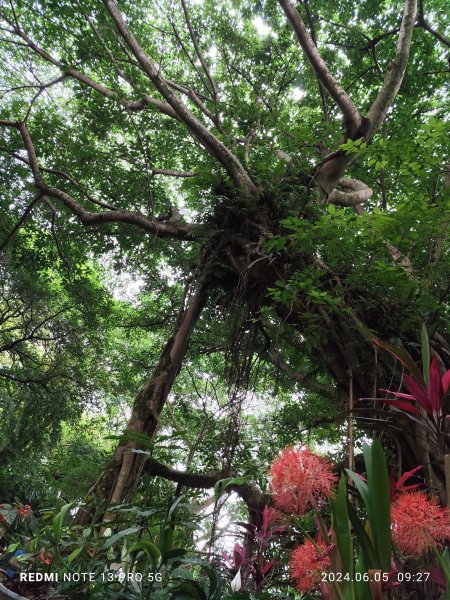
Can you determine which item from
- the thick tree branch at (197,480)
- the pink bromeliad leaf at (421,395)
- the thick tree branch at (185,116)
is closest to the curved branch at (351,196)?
the thick tree branch at (185,116)

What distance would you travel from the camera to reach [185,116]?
3.17 m

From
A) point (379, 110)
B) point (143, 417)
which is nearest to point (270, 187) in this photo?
point (379, 110)

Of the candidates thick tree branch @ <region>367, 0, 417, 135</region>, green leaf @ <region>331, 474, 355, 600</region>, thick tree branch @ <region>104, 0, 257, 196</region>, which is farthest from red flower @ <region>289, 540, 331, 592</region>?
thick tree branch @ <region>367, 0, 417, 135</region>

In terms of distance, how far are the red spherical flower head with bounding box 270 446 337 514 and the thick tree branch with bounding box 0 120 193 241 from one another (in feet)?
8.87

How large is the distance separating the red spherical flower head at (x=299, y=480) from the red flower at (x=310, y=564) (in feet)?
0.35

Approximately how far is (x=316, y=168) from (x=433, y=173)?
1.22m

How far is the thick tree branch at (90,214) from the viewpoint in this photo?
10.9 feet

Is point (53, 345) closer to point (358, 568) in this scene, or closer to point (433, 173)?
point (433, 173)

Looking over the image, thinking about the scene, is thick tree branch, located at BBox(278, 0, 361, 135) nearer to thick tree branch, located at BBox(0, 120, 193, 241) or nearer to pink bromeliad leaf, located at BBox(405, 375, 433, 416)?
thick tree branch, located at BBox(0, 120, 193, 241)

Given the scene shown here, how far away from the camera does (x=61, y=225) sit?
5262 mm

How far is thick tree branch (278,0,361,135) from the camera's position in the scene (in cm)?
318

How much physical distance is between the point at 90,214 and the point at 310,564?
304 cm

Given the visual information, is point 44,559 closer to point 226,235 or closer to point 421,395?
point 421,395

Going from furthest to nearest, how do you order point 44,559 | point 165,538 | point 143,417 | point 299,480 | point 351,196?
point 351,196, point 143,417, point 44,559, point 165,538, point 299,480
